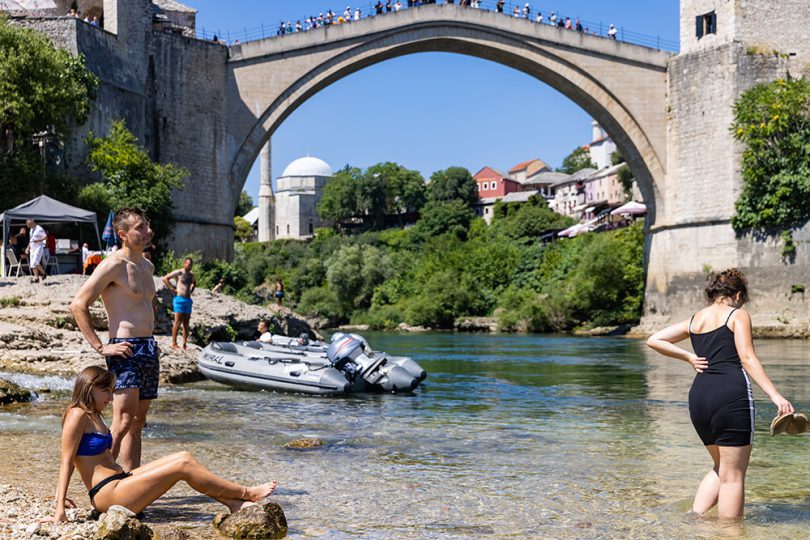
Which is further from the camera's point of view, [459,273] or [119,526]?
[459,273]

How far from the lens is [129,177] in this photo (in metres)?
20.7

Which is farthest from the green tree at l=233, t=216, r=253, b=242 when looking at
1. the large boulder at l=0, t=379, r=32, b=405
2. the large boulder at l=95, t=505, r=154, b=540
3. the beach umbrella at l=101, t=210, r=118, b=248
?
the large boulder at l=95, t=505, r=154, b=540

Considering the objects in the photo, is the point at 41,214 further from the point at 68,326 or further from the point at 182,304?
the point at 182,304

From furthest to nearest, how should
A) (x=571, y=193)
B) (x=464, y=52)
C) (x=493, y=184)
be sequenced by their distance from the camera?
(x=493, y=184)
(x=571, y=193)
(x=464, y=52)

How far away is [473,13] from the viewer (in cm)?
2512

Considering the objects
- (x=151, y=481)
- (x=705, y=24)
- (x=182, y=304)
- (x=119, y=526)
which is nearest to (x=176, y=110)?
(x=182, y=304)

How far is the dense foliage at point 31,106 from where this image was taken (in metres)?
18.1

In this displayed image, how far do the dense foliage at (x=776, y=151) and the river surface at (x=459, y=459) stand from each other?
12285mm

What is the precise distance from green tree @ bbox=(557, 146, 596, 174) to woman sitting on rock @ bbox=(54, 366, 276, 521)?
80162 millimetres

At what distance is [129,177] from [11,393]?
12714 mm

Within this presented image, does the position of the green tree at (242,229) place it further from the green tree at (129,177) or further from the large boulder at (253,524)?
the large boulder at (253,524)

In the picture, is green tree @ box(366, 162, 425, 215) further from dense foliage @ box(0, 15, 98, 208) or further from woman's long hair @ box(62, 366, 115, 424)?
woman's long hair @ box(62, 366, 115, 424)

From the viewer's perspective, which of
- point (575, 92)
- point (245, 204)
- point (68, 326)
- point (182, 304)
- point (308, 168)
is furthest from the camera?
point (245, 204)

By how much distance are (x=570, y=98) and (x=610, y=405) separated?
56.1ft
